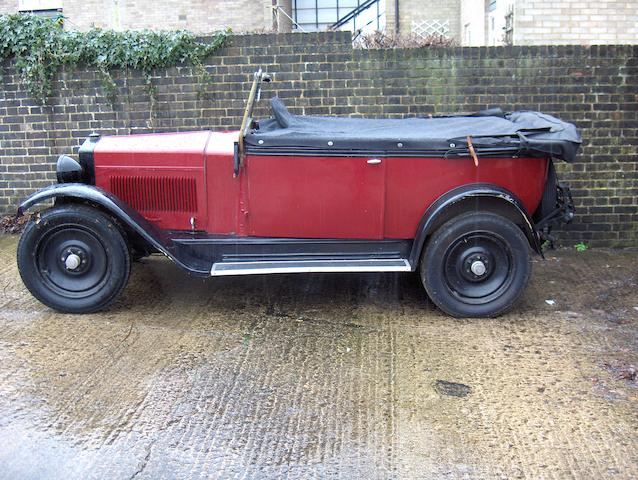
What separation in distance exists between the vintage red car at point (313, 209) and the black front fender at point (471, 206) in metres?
0.01

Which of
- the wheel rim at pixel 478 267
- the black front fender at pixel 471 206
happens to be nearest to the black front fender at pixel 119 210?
the black front fender at pixel 471 206

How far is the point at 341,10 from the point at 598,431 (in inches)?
688

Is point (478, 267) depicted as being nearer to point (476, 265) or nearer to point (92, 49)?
point (476, 265)

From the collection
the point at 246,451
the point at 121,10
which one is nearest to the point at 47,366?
the point at 246,451

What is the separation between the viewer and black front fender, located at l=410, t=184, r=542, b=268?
488cm

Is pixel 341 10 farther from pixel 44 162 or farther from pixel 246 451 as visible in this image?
pixel 246 451

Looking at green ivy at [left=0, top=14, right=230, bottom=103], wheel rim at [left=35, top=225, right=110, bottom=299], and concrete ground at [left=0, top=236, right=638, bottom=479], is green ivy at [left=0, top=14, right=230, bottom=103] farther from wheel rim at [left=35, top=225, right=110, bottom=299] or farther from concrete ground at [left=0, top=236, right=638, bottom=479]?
wheel rim at [left=35, top=225, right=110, bottom=299]

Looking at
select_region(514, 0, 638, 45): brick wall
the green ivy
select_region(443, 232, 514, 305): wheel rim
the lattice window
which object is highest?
the lattice window

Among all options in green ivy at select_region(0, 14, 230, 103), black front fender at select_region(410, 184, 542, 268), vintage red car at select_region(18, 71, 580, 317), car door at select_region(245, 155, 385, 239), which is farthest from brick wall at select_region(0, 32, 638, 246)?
car door at select_region(245, 155, 385, 239)

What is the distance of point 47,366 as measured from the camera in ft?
14.0

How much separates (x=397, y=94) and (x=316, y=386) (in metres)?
4.37

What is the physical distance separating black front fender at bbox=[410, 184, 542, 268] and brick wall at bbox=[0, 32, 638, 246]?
8.49 ft

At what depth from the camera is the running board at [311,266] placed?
4938 mm

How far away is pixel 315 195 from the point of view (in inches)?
196
